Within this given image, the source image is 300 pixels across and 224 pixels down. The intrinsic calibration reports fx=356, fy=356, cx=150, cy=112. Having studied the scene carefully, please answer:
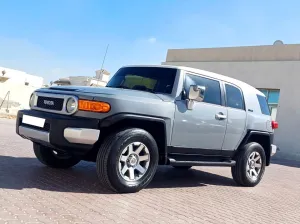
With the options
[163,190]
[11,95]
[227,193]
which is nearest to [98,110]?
[163,190]

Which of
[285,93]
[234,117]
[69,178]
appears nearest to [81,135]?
[69,178]

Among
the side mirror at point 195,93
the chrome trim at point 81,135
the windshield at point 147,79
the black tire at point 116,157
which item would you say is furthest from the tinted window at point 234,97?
the chrome trim at point 81,135

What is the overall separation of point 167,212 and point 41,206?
4.54 feet

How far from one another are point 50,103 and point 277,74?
50.8 ft

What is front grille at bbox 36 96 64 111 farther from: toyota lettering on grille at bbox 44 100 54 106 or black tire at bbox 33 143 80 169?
black tire at bbox 33 143 80 169

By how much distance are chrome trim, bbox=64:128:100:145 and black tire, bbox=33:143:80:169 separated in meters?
1.59

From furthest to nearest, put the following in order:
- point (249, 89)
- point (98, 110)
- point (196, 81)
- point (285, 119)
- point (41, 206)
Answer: point (285, 119), point (249, 89), point (196, 81), point (98, 110), point (41, 206)

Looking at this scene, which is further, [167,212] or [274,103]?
[274,103]

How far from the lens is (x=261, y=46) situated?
19.1m

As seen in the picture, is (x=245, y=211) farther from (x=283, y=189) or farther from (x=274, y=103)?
(x=274, y=103)

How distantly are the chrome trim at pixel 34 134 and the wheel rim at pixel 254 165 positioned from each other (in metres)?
3.73

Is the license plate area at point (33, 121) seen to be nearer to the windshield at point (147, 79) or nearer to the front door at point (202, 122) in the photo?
the windshield at point (147, 79)

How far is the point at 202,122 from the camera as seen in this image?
5457 mm

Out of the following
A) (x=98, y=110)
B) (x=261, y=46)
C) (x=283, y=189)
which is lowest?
(x=283, y=189)
